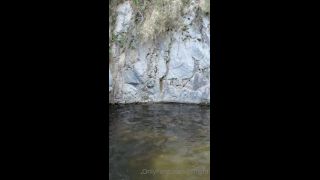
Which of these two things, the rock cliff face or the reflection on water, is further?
the rock cliff face

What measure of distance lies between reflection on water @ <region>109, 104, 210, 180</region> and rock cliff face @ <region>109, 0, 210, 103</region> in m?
0.68

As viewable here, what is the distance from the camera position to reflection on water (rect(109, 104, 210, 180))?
4832 mm

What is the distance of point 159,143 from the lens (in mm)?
6238

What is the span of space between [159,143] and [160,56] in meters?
4.58

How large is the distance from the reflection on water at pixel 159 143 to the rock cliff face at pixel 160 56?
68 centimetres

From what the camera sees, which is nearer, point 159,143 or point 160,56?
point 159,143

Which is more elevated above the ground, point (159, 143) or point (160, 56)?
point (160, 56)

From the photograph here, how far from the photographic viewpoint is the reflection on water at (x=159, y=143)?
4832 mm

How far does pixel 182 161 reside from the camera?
5258 mm
